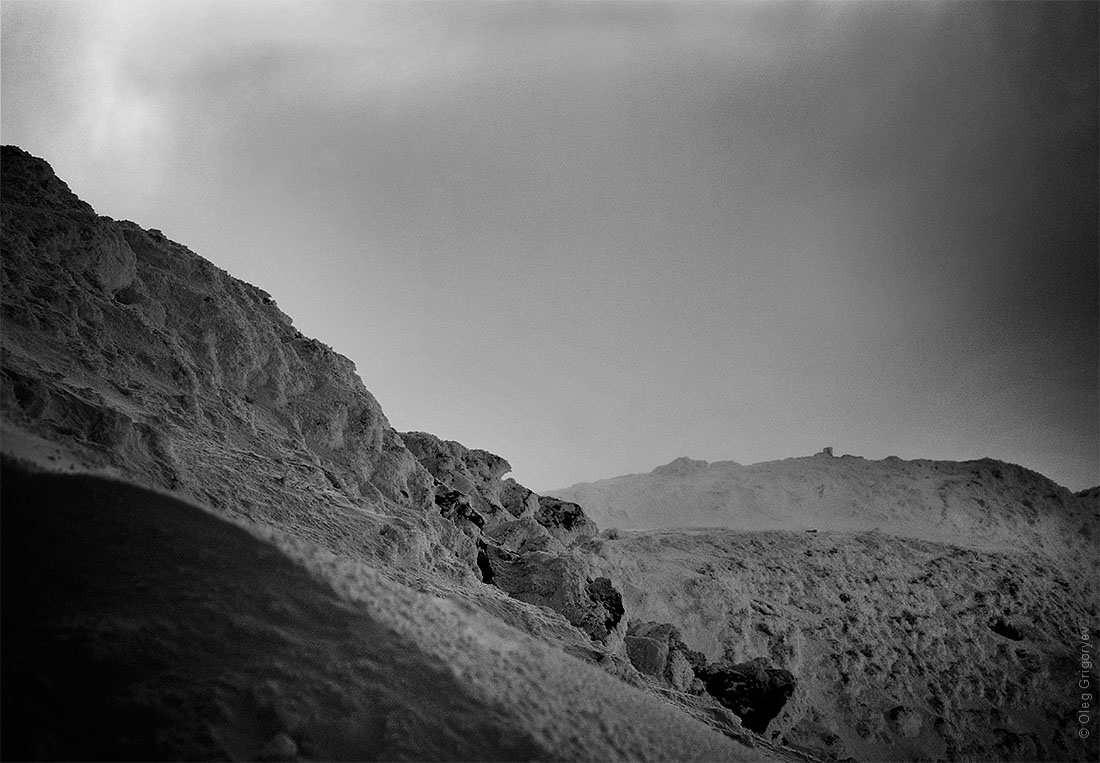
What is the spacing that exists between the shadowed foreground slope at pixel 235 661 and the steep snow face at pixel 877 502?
24.6 m

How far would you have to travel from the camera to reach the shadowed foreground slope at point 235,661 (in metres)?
3.64

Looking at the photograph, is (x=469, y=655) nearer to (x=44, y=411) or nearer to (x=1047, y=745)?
(x=44, y=411)

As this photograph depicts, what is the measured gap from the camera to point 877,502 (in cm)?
3058

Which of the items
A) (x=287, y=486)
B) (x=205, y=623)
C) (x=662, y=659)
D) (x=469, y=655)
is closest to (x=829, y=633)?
(x=662, y=659)

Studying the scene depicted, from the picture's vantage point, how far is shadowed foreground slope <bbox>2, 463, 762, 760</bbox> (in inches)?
143

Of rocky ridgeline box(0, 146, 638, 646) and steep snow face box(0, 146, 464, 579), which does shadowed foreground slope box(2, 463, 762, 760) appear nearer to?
steep snow face box(0, 146, 464, 579)

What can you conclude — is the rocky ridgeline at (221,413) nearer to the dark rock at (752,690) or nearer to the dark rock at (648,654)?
the dark rock at (648,654)

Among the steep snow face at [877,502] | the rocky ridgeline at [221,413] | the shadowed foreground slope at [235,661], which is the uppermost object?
the steep snow face at [877,502]

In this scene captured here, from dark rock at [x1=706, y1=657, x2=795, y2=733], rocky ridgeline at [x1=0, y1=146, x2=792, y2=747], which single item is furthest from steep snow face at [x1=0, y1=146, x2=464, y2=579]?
dark rock at [x1=706, y1=657, x2=795, y2=733]

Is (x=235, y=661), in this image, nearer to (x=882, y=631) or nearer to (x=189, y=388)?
(x=189, y=388)

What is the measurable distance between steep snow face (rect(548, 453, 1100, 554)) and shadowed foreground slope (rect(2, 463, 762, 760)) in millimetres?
24618

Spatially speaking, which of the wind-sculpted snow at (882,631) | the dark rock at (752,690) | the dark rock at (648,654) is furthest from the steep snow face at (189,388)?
the wind-sculpted snow at (882,631)

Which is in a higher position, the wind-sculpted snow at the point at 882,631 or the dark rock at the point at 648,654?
the wind-sculpted snow at the point at 882,631

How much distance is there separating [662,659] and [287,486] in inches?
277
